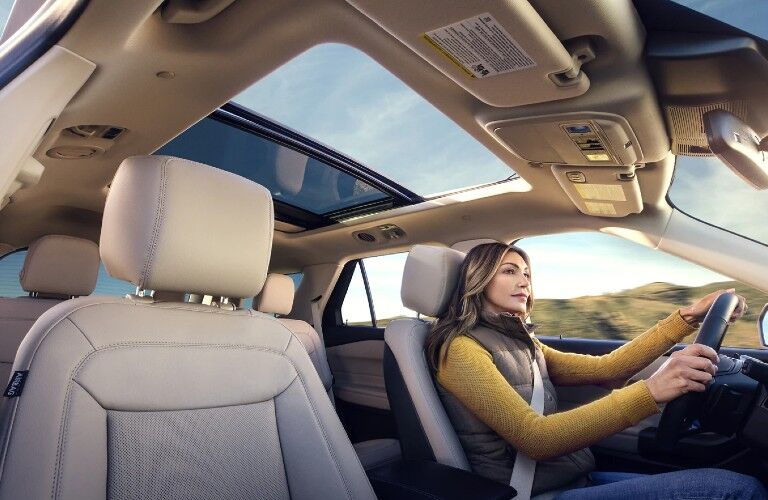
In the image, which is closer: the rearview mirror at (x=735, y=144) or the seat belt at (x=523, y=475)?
the seat belt at (x=523, y=475)

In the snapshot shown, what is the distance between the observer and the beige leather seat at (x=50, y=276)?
2.88m

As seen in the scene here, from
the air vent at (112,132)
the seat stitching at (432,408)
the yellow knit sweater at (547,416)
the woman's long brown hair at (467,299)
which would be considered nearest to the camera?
the yellow knit sweater at (547,416)

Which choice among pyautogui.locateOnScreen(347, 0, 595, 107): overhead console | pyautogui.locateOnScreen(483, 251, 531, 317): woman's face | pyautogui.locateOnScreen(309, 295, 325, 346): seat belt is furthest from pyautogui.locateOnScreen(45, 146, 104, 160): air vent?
pyautogui.locateOnScreen(309, 295, 325, 346): seat belt

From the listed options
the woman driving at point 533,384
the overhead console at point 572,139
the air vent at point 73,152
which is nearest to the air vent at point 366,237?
the overhead console at point 572,139

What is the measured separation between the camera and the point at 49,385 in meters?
1.15

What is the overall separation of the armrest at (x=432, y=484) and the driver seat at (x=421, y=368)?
0.11 m

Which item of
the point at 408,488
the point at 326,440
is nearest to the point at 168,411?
the point at 326,440

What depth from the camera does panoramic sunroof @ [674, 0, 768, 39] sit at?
1673 mm

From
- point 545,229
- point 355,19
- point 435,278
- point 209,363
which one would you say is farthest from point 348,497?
point 545,229

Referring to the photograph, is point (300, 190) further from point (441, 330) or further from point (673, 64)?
point (673, 64)

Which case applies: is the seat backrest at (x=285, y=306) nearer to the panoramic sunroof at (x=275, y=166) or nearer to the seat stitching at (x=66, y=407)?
the panoramic sunroof at (x=275, y=166)

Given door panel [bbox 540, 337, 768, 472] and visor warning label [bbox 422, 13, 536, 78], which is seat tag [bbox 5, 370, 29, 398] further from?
door panel [bbox 540, 337, 768, 472]

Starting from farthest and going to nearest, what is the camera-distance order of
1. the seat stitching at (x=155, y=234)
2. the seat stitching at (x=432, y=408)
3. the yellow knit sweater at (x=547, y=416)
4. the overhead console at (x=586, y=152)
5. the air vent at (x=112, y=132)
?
the air vent at (x=112, y=132) → the overhead console at (x=586, y=152) → the seat stitching at (x=432, y=408) → the yellow knit sweater at (x=547, y=416) → the seat stitching at (x=155, y=234)

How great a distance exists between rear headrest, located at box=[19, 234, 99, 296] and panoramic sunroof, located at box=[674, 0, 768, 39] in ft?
9.67
